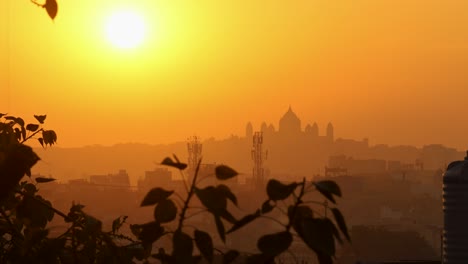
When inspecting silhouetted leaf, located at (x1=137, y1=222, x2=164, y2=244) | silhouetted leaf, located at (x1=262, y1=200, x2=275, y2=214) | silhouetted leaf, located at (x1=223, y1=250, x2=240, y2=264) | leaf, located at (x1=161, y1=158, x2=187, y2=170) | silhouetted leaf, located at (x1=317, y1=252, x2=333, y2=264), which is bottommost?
silhouetted leaf, located at (x1=223, y1=250, x2=240, y2=264)

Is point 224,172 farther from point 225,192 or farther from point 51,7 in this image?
point 51,7

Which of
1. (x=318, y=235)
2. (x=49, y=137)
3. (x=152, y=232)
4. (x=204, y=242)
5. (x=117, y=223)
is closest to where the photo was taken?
(x=318, y=235)

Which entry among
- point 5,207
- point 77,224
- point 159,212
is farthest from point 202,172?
point 5,207

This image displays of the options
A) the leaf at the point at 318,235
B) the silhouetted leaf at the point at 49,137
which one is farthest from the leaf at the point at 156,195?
the silhouetted leaf at the point at 49,137

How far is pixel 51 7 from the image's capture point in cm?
235

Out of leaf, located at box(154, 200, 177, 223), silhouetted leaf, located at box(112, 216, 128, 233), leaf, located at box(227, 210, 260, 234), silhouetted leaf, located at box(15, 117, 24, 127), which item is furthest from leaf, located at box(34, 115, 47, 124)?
Answer: leaf, located at box(227, 210, 260, 234)

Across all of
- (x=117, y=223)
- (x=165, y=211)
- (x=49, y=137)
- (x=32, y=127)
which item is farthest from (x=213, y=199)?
(x=49, y=137)

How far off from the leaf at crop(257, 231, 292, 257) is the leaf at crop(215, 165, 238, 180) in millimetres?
191

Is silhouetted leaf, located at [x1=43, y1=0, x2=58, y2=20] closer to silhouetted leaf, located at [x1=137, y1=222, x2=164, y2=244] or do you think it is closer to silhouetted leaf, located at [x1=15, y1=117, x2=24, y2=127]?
silhouetted leaf, located at [x1=137, y1=222, x2=164, y2=244]

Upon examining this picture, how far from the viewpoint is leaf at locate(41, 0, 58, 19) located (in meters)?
2.30

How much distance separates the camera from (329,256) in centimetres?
228

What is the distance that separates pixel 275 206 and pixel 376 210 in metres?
186

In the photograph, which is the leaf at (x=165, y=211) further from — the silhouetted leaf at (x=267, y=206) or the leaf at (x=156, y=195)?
the silhouetted leaf at (x=267, y=206)

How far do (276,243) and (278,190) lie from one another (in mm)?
129
